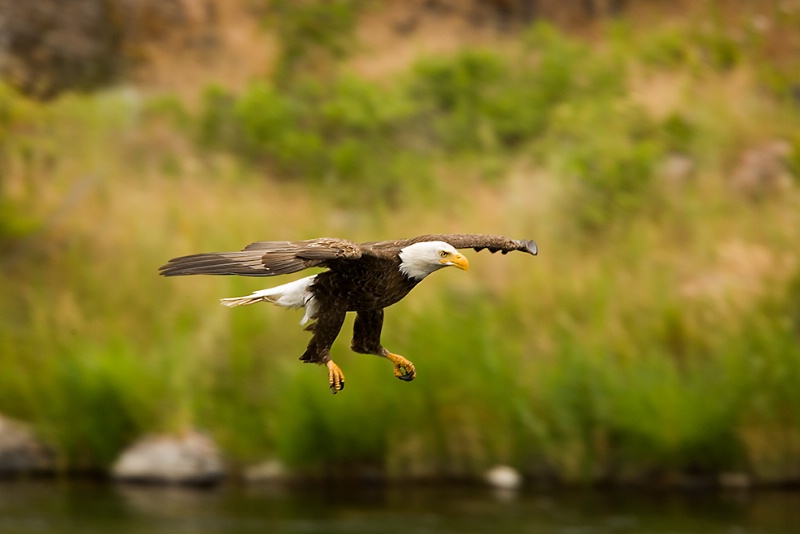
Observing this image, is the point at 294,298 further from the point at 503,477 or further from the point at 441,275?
the point at 441,275

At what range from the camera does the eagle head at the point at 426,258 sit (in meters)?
5.82

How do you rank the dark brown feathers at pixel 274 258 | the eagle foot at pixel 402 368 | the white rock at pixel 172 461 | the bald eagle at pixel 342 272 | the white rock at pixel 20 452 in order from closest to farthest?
the dark brown feathers at pixel 274 258, the bald eagle at pixel 342 272, the eagle foot at pixel 402 368, the white rock at pixel 172 461, the white rock at pixel 20 452

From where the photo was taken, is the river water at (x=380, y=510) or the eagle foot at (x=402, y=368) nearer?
the eagle foot at (x=402, y=368)

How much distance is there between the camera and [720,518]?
1428 centimetres

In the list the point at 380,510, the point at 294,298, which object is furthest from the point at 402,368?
the point at 380,510

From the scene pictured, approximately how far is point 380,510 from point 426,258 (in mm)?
9351

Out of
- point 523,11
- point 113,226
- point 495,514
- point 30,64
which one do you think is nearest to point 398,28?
point 523,11

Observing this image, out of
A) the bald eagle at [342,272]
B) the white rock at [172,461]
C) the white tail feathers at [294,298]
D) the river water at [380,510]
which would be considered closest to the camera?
the bald eagle at [342,272]

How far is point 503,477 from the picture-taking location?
1543 centimetres

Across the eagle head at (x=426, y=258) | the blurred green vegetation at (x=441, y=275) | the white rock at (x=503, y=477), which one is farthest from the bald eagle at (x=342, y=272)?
the white rock at (x=503, y=477)

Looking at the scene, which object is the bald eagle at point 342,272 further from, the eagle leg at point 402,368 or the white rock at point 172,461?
the white rock at point 172,461

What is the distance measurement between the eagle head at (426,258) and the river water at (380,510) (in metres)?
8.43

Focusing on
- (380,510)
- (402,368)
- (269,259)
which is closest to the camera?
(269,259)

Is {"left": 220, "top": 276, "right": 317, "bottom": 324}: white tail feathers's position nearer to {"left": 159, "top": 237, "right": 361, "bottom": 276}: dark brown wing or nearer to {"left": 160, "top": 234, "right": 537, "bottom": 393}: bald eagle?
{"left": 160, "top": 234, "right": 537, "bottom": 393}: bald eagle
